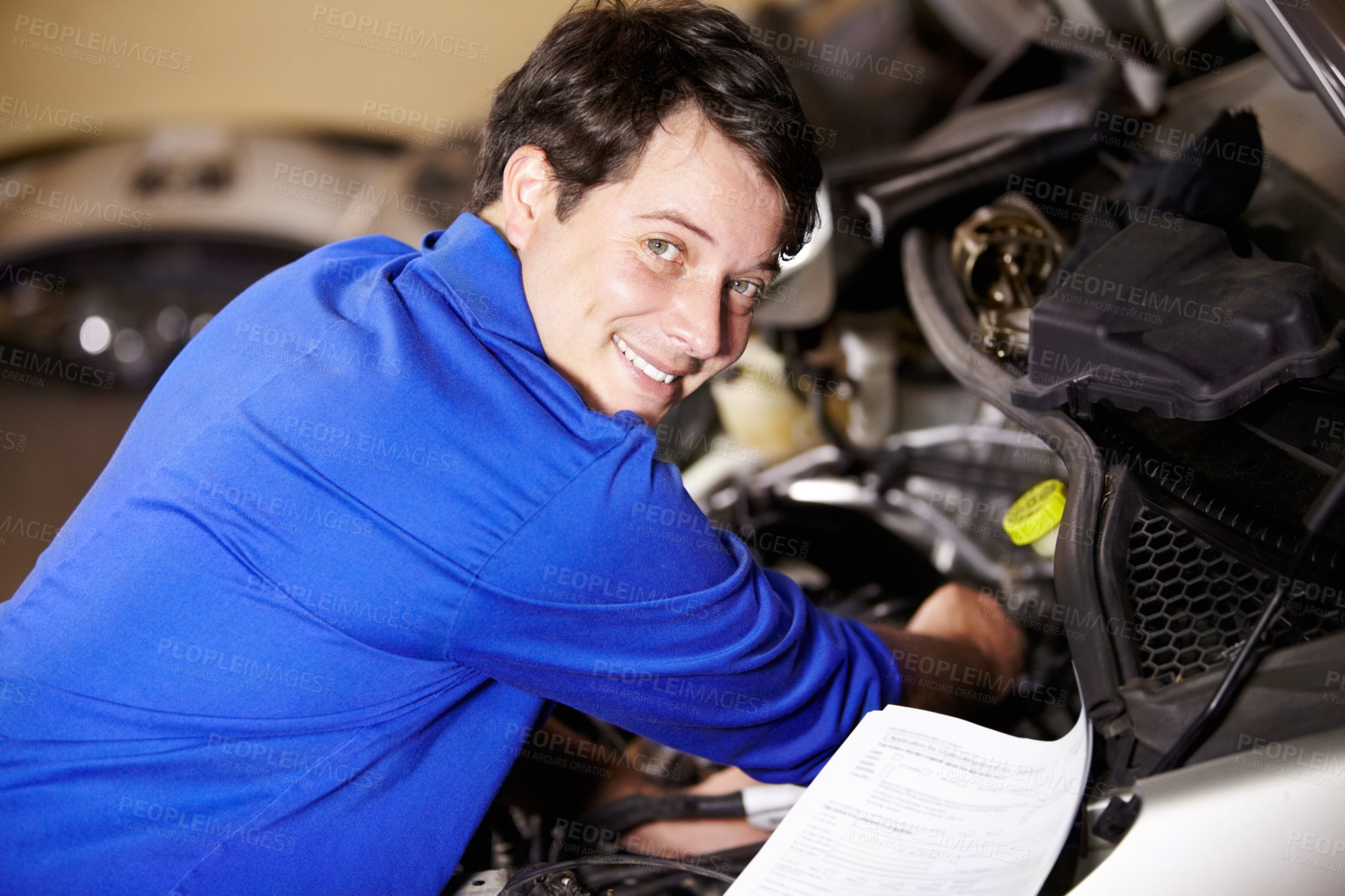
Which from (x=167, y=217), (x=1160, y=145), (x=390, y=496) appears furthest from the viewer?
(x=167, y=217)

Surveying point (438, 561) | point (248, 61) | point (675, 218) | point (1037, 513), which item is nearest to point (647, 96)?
point (675, 218)

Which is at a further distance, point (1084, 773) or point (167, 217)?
point (167, 217)

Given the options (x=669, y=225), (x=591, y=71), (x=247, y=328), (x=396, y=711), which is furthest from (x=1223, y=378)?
(x=247, y=328)

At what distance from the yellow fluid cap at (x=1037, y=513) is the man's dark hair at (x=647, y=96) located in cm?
40

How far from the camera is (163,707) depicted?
2.60ft

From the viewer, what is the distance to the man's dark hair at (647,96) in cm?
83

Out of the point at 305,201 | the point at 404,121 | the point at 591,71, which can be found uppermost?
the point at 404,121

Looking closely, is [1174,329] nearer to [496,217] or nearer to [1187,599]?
[1187,599]

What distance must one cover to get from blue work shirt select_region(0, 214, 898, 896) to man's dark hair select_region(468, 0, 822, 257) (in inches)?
5.6

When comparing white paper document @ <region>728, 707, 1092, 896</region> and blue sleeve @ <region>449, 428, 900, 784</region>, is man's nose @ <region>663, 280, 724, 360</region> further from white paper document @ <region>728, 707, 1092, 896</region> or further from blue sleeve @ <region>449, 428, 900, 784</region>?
white paper document @ <region>728, 707, 1092, 896</region>

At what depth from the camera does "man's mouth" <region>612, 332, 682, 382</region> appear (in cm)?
88

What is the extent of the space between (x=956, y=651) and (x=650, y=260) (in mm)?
557

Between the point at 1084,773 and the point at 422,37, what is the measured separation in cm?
255

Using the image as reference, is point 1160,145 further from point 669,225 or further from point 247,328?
point 247,328
